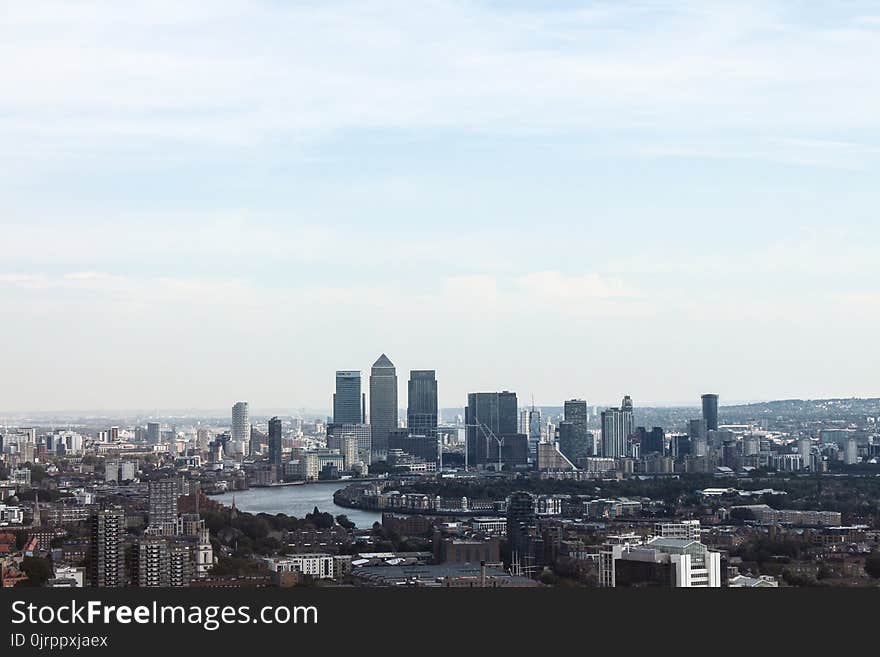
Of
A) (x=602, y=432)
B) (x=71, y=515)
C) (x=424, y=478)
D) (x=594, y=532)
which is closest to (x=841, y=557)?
(x=594, y=532)

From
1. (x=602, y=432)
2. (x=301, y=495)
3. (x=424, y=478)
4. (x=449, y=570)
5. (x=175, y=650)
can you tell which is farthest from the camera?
(x=602, y=432)

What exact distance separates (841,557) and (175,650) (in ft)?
36.1

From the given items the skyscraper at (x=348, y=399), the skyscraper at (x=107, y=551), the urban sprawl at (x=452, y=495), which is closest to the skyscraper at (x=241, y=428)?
the urban sprawl at (x=452, y=495)

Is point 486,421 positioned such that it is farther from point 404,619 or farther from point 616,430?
point 404,619

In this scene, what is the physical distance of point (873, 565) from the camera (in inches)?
490

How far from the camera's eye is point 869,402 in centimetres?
2752

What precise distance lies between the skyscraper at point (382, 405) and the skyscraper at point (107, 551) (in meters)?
16.4

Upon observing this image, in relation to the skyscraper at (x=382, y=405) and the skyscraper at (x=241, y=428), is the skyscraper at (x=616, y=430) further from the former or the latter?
the skyscraper at (x=241, y=428)

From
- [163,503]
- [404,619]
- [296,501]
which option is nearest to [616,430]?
[296,501]

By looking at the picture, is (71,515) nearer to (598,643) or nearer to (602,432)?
(598,643)

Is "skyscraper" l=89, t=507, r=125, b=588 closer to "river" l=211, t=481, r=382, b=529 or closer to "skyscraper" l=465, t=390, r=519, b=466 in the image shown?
"river" l=211, t=481, r=382, b=529

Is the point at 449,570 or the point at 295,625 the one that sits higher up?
the point at 295,625

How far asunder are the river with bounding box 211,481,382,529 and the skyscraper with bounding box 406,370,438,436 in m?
2.86

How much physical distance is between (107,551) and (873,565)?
19.4ft
